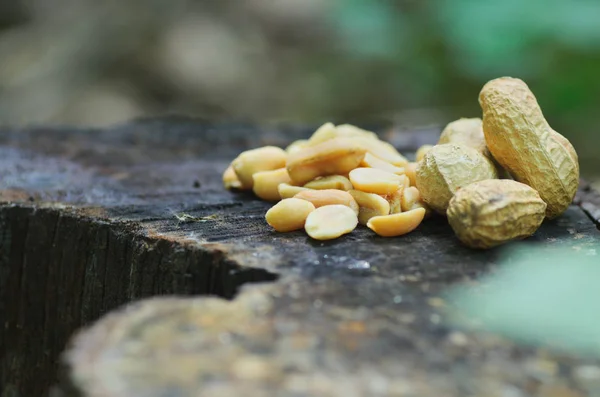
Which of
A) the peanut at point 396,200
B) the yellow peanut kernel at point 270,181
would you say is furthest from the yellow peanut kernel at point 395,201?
the yellow peanut kernel at point 270,181

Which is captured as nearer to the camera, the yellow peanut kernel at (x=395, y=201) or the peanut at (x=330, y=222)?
the peanut at (x=330, y=222)

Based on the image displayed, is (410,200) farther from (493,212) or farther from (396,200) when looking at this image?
(493,212)

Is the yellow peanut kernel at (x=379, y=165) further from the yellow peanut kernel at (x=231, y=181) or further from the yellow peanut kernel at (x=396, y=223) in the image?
the yellow peanut kernel at (x=231, y=181)

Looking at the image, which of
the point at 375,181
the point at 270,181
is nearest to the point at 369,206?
the point at 375,181

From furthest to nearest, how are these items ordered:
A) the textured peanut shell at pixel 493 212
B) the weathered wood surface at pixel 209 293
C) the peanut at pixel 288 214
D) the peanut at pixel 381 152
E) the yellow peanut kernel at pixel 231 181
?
the yellow peanut kernel at pixel 231 181 < the peanut at pixel 381 152 < the peanut at pixel 288 214 < the textured peanut shell at pixel 493 212 < the weathered wood surface at pixel 209 293

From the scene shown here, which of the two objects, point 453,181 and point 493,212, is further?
point 453,181

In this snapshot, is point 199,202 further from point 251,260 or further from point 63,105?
point 63,105
